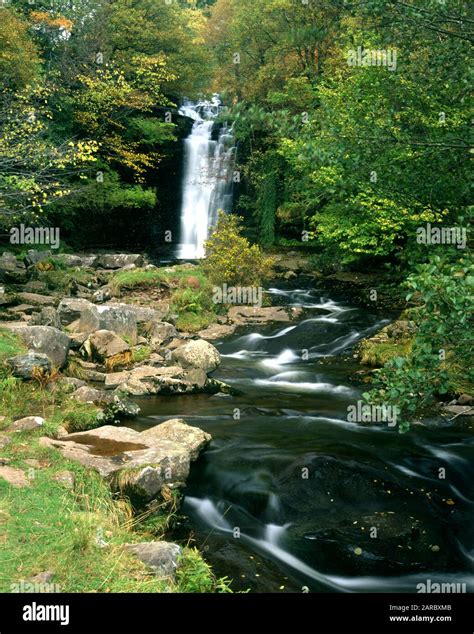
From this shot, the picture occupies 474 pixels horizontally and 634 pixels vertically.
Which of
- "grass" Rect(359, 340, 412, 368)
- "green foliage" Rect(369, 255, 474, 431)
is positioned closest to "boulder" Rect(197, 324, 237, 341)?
"grass" Rect(359, 340, 412, 368)

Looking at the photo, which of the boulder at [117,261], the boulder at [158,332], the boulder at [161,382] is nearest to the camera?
the boulder at [161,382]

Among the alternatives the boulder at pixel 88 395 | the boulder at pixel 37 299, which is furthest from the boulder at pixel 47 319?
the boulder at pixel 88 395

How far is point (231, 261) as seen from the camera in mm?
21625

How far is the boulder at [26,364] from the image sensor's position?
10.9 m

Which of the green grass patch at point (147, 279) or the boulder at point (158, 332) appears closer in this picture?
the boulder at point (158, 332)

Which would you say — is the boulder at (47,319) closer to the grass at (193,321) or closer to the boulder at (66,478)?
the grass at (193,321)

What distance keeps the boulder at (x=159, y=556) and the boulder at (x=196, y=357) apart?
7934mm

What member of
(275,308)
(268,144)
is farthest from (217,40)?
(275,308)

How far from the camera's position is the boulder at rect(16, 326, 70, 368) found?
40.2 feet

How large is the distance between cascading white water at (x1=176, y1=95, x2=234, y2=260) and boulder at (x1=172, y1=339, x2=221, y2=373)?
17886 millimetres

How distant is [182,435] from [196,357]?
468 centimetres

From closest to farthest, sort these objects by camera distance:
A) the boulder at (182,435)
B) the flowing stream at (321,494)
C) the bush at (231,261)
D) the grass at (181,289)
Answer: the flowing stream at (321,494)
the boulder at (182,435)
the grass at (181,289)
the bush at (231,261)

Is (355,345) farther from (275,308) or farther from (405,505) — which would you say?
(405,505)

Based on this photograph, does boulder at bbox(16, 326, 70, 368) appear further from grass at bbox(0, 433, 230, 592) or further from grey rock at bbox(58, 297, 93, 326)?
Answer: grass at bbox(0, 433, 230, 592)
